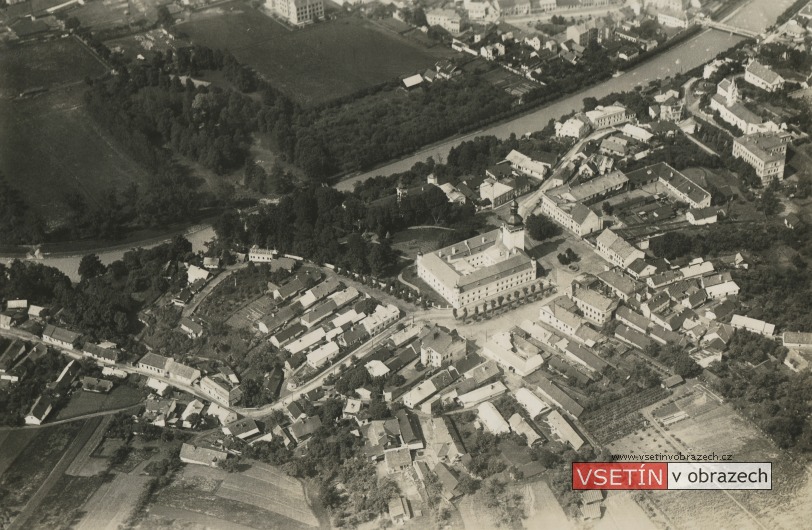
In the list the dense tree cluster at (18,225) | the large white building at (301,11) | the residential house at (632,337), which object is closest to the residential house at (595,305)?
the residential house at (632,337)

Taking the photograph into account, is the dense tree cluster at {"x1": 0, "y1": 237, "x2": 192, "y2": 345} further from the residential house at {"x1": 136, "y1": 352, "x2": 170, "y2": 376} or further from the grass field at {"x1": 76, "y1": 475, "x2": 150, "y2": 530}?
the grass field at {"x1": 76, "y1": 475, "x2": 150, "y2": 530}

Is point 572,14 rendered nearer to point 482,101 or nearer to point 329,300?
point 482,101

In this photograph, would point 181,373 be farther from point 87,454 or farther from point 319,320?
point 319,320

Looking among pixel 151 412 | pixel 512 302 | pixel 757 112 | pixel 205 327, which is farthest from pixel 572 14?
pixel 151 412

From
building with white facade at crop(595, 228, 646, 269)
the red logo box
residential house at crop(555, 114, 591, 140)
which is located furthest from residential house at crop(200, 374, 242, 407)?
residential house at crop(555, 114, 591, 140)

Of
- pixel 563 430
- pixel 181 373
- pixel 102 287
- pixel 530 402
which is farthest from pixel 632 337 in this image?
pixel 102 287

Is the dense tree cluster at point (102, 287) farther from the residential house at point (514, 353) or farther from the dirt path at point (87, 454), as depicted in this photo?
the residential house at point (514, 353)
